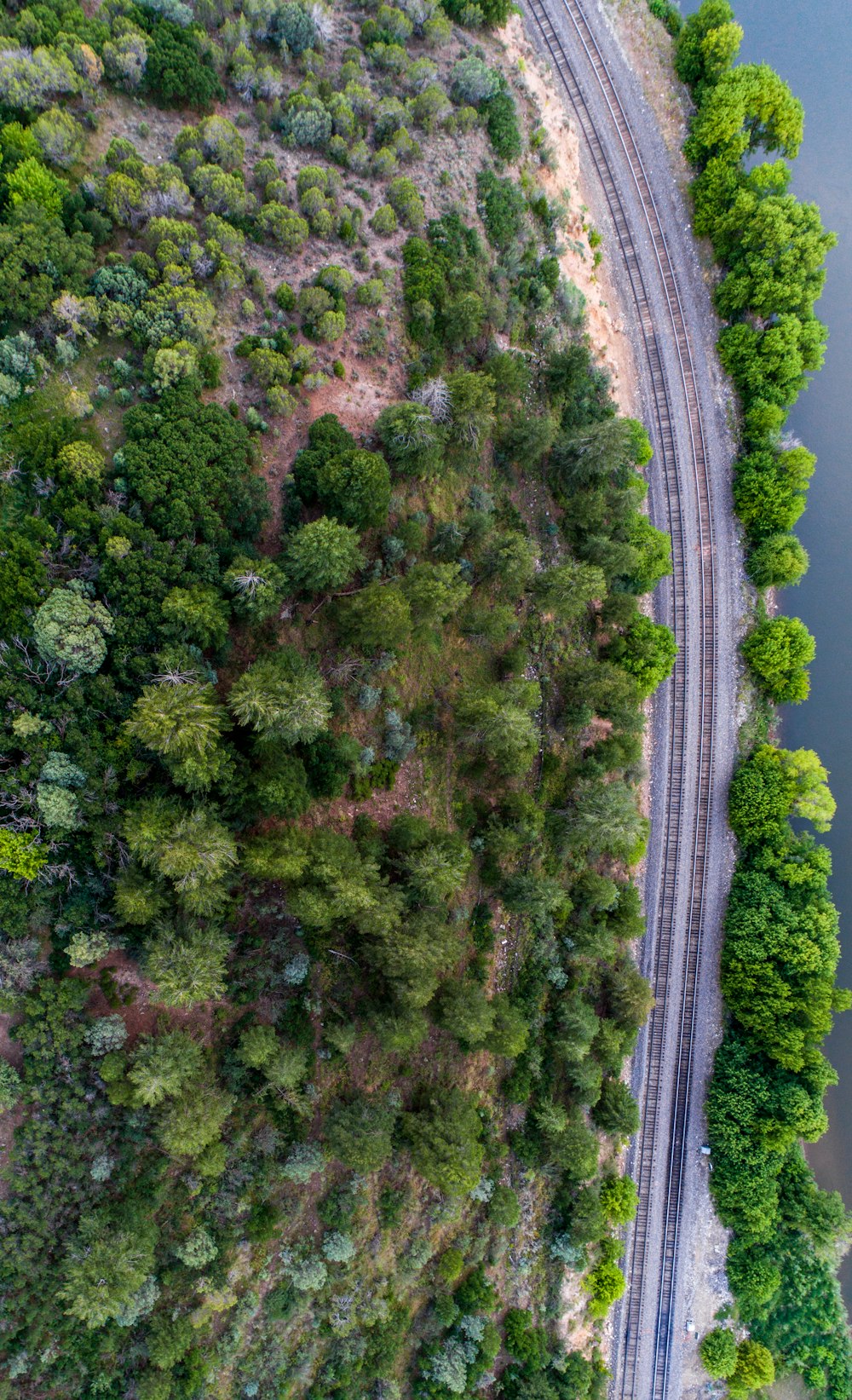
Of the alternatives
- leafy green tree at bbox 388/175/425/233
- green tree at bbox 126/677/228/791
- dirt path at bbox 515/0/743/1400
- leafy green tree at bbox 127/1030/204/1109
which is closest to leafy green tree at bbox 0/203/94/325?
leafy green tree at bbox 388/175/425/233

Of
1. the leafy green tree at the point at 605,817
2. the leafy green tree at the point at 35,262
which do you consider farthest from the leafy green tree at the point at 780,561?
the leafy green tree at the point at 35,262

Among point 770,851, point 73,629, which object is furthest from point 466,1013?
point 73,629

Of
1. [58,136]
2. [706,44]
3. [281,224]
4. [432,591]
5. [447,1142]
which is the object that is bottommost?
[447,1142]

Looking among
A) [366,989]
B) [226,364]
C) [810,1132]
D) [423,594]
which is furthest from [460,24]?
[810,1132]

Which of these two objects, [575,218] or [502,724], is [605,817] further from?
[575,218]

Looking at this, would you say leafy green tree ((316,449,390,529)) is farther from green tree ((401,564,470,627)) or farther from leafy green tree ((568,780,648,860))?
leafy green tree ((568,780,648,860))
